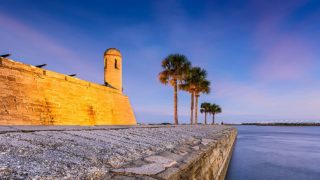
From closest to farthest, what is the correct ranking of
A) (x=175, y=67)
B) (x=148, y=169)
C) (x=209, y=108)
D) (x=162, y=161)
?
(x=148, y=169)
(x=162, y=161)
(x=175, y=67)
(x=209, y=108)

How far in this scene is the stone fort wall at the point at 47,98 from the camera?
1342 centimetres

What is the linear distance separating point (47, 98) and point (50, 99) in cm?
28

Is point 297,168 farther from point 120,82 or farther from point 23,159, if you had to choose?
point 120,82

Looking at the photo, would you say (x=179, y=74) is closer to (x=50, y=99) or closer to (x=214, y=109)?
(x=50, y=99)

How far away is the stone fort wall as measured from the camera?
44.0 ft

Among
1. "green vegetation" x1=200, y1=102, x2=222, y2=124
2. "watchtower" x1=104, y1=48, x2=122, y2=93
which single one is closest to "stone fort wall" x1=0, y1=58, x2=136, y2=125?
"watchtower" x1=104, y1=48, x2=122, y2=93

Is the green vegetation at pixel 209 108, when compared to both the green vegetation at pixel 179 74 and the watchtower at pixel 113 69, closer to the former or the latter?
the green vegetation at pixel 179 74

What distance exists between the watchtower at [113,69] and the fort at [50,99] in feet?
6.37

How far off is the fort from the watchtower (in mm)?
1942

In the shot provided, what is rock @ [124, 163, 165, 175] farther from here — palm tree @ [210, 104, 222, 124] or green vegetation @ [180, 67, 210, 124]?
palm tree @ [210, 104, 222, 124]

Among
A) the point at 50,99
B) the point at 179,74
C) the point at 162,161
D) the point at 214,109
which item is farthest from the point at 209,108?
the point at 162,161

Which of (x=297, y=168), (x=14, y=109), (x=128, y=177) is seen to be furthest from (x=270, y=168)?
(x=14, y=109)

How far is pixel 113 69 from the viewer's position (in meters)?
27.9

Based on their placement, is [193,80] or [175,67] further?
[193,80]
